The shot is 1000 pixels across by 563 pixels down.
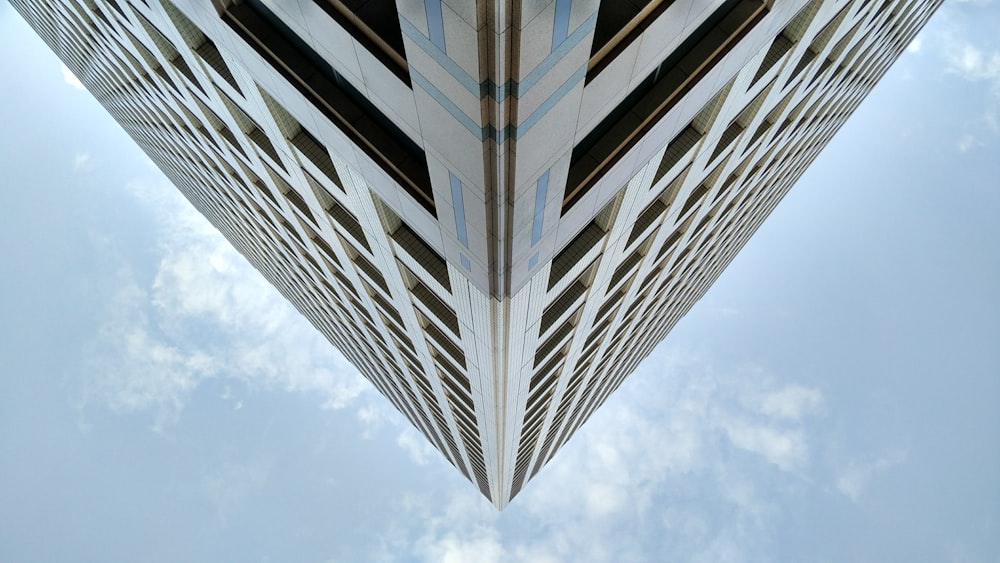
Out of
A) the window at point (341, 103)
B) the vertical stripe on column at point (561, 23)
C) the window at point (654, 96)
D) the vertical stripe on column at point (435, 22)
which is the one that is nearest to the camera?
the vertical stripe on column at point (435, 22)

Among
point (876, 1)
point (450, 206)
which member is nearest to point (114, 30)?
Answer: point (450, 206)

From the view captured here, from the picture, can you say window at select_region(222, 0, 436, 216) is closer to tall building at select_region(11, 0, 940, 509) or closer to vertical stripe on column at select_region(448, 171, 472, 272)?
tall building at select_region(11, 0, 940, 509)

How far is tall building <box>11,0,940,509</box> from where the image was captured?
8797 millimetres

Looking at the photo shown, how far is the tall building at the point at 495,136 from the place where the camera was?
8797mm

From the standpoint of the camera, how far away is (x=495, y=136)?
8641 millimetres

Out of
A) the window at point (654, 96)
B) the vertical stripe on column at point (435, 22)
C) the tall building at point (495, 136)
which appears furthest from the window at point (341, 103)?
the vertical stripe on column at point (435, 22)

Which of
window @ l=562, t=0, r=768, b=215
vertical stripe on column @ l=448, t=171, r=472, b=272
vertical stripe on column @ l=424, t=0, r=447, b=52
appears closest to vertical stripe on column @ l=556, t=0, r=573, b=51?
vertical stripe on column @ l=424, t=0, r=447, b=52

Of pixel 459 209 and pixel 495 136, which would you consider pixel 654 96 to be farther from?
pixel 495 136

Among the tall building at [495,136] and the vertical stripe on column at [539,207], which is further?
the vertical stripe on column at [539,207]

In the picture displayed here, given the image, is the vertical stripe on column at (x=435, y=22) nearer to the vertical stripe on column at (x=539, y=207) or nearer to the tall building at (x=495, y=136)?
the tall building at (x=495, y=136)

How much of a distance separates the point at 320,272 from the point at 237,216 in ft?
38.2

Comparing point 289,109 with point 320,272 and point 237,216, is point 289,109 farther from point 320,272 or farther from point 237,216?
point 237,216

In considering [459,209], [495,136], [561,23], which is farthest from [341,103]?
[561,23]

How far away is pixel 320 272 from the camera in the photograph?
95.9ft
